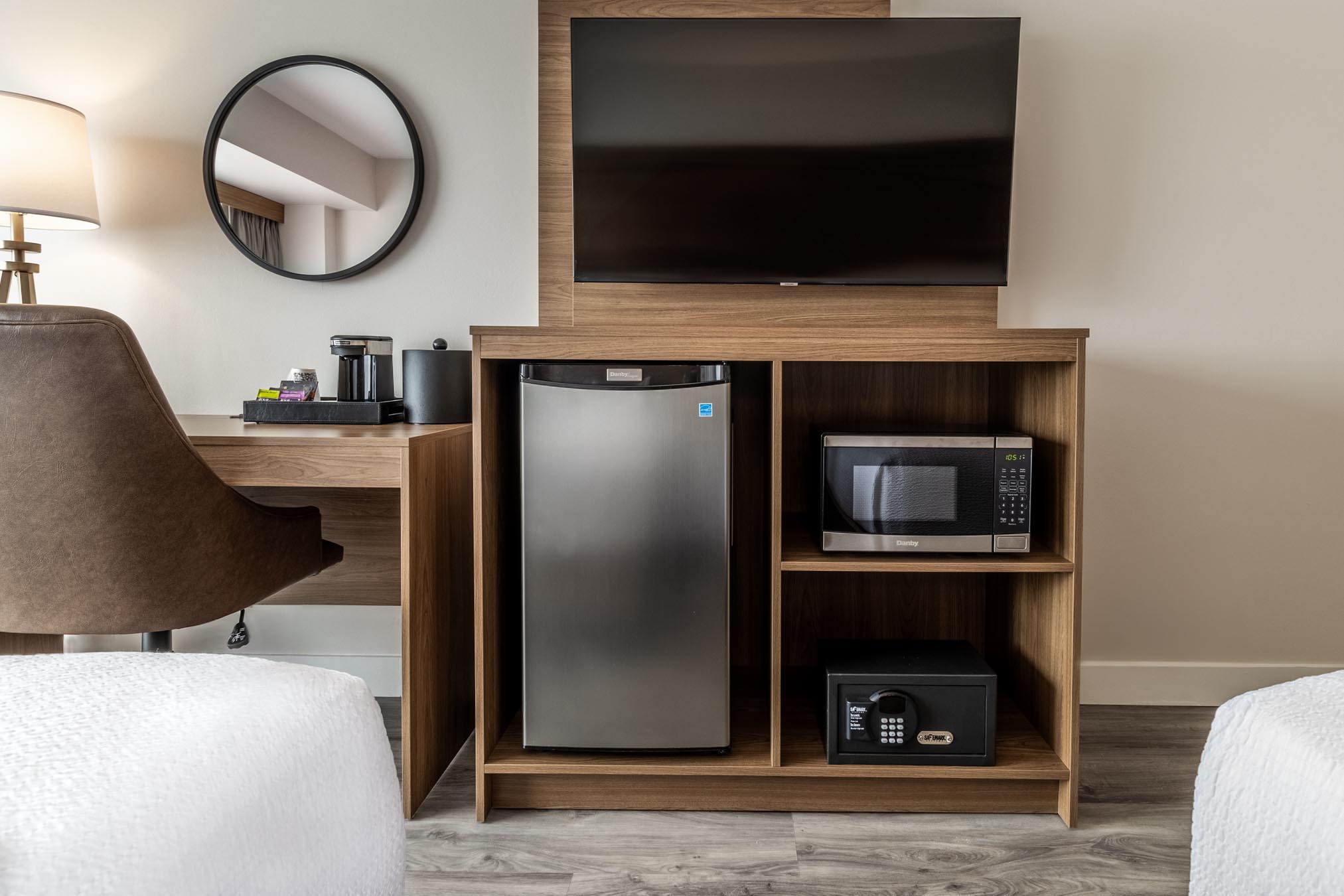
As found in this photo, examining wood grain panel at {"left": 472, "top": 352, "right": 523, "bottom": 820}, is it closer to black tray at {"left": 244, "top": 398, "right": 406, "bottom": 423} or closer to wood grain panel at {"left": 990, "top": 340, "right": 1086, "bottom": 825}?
black tray at {"left": 244, "top": 398, "right": 406, "bottom": 423}

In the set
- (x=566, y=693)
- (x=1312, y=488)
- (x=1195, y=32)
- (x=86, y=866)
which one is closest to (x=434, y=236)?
(x=566, y=693)

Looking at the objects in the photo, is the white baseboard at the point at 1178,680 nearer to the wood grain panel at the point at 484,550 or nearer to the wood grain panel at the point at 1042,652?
the wood grain panel at the point at 1042,652

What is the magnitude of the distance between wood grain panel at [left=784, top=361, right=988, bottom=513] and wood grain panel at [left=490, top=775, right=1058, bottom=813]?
0.65m

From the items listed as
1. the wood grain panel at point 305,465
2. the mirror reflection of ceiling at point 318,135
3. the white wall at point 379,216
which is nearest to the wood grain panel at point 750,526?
the wood grain panel at point 305,465

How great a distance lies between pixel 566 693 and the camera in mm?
1626

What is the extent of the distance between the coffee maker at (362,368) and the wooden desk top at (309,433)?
0.11 metres

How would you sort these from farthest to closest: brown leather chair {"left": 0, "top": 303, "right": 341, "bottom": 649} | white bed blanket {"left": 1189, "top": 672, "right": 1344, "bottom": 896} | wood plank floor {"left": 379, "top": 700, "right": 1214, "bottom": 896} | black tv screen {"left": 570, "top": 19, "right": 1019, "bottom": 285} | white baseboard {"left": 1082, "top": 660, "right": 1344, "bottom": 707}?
→ white baseboard {"left": 1082, "top": 660, "right": 1344, "bottom": 707}, black tv screen {"left": 570, "top": 19, "right": 1019, "bottom": 285}, wood plank floor {"left": 379, "top": 700, "right": 1214, "bottom": 896}, brown leather chair {"left": 0, "top": 303, "right": 341, "bottom": 649}, white bed blanket {"left": 1189, "top": 672, "right": 1344, "bottom": 896}

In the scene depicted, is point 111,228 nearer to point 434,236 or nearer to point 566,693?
point 434,236

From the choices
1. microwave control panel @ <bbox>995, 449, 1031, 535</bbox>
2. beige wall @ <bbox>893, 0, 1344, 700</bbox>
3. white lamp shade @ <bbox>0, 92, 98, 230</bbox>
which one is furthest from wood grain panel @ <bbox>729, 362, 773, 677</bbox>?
white lamp shade @ <bbox>0, 92, 98, 230</bbox>

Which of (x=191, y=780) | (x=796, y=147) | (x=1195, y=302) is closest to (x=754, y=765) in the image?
(x=191, y=780)

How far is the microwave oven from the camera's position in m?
1.64

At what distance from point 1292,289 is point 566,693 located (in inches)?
80.6

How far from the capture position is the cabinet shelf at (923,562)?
5.25 ft

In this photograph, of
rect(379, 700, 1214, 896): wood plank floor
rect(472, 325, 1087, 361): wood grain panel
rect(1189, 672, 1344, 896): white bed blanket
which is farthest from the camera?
rect(472, 325, 1087, 361): wood grain panel
